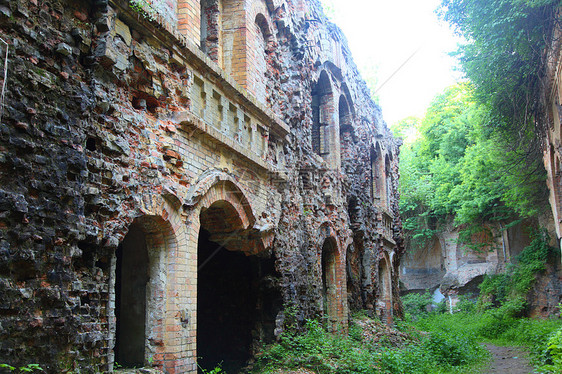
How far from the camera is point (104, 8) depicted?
5.59m

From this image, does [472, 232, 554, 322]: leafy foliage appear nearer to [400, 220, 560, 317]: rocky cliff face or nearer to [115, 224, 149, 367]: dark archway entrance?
[400, 220, 560, 317]: rocky cliff face

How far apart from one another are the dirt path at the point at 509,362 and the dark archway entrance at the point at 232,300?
19.3 feet

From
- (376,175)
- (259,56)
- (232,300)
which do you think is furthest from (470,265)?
(259,56)

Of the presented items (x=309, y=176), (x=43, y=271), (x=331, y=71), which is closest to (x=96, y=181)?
(x=43, y=271)

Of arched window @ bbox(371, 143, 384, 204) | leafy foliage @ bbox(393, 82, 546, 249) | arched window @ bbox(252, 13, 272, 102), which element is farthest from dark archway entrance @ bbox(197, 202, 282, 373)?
arched window @ bbox(371, 143, 384, 204)

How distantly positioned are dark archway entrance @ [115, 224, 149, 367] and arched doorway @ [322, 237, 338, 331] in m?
6.67

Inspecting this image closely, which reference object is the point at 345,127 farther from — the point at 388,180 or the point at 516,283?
the point at 516,283

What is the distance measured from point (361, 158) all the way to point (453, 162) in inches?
651

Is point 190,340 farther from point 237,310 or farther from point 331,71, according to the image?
point 331,71

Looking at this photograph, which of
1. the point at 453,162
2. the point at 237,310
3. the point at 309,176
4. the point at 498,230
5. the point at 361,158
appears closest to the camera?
the point at 237,310

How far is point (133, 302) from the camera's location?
6887 mm

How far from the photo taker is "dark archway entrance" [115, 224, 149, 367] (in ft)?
22.3

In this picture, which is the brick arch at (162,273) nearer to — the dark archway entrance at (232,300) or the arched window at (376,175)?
the dark archway entrance at (232,300)

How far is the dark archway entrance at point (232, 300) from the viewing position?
9.41m
